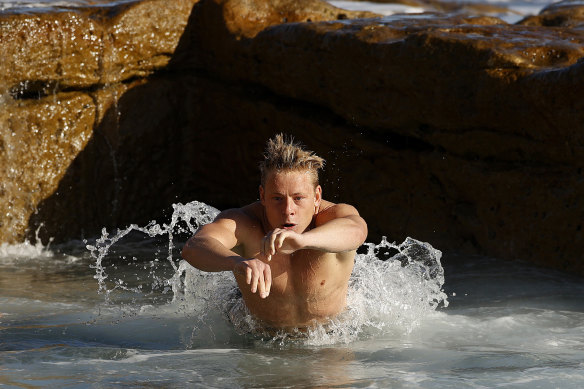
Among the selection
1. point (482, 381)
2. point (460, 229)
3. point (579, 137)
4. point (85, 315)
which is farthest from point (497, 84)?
point (85, 315)

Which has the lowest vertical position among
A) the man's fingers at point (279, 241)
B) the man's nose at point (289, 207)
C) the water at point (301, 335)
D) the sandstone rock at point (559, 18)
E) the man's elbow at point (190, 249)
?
the water at point (301, 335)

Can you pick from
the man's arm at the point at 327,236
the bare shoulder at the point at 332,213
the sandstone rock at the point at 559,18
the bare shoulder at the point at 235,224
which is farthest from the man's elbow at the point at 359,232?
the sandstone rock at the point at 559,18

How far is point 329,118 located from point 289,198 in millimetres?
2576

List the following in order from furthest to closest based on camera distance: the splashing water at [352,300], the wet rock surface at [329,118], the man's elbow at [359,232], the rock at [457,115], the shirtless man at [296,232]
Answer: the wet rock surface at [329,118]
the rock at [457,115]
the splashing water at [352,300]
the man's elbow at [359,232]
the shirtless man at [296,232]

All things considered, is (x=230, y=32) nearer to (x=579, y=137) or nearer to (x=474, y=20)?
(x=474, y=20)

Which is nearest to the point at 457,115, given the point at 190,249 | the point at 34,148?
the point at 190,249

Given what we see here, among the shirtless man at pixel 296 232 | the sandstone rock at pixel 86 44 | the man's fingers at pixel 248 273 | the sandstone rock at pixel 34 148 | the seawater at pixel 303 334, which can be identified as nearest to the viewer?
the man's fingers at pixel 248 273

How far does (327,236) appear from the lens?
4.00 meters

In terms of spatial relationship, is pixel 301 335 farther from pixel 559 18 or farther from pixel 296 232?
pixel 559 18

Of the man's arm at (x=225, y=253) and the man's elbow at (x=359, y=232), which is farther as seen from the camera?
the man's elbow at (x=359, y=232)

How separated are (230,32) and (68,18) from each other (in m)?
1.25

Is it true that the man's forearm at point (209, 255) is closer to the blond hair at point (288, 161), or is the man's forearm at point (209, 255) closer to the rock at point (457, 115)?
the blond hair at point (288, 161)

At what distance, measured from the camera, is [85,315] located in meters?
5.14

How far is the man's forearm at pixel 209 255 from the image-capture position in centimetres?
372
